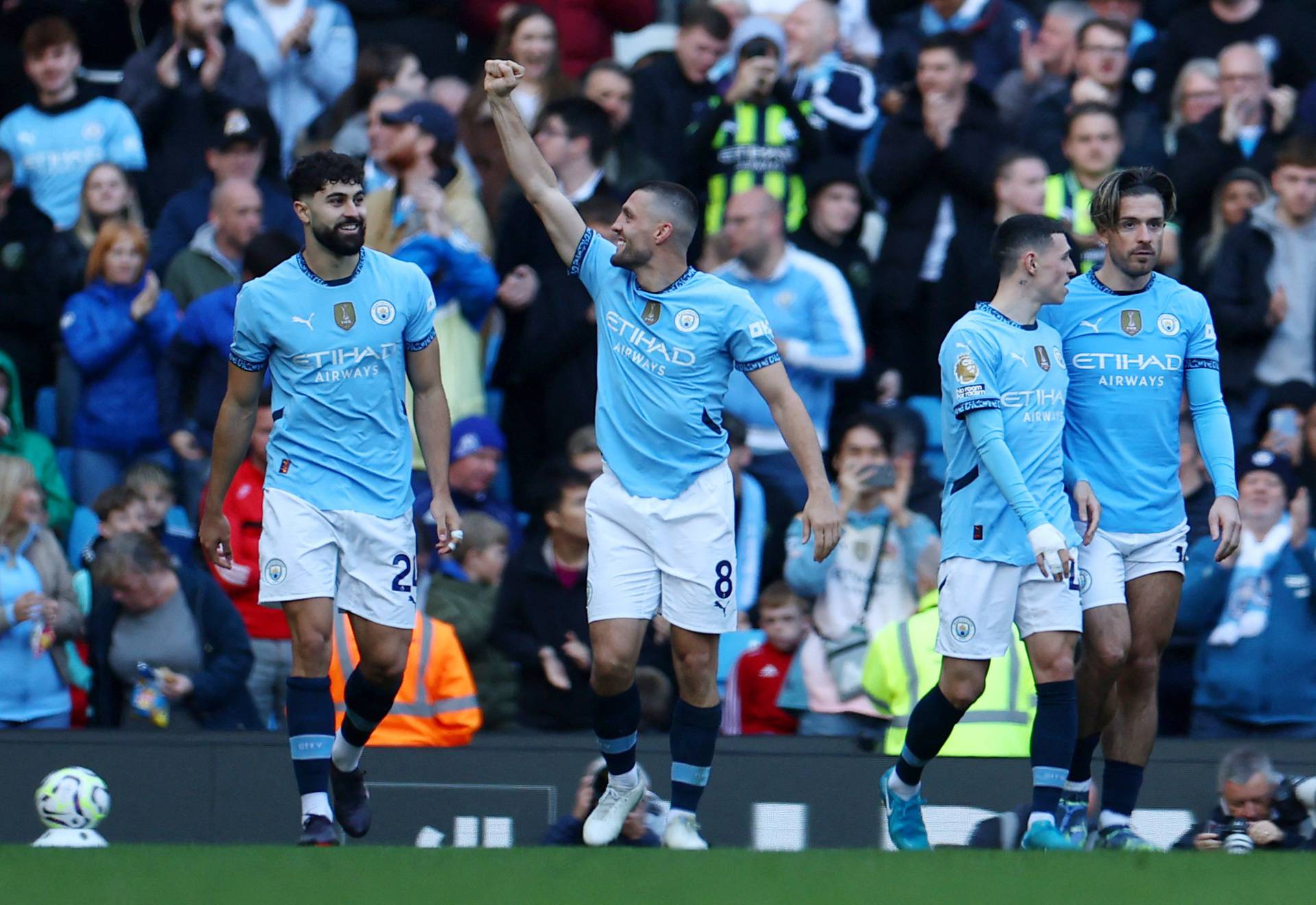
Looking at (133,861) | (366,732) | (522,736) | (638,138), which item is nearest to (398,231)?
(638,138)

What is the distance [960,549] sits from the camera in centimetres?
766

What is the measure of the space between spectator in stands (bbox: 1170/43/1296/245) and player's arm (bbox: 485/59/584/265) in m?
4.73

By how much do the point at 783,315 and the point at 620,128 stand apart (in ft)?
5.34

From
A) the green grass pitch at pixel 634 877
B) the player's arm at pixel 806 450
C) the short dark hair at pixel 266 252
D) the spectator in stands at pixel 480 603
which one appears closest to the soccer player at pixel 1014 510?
the player's arm at pixel 806 450

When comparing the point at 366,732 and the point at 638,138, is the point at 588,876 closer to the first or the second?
the point at 366,732

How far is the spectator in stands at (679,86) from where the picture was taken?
1213 centimetres

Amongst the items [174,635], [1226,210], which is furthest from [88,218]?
[1226,210]

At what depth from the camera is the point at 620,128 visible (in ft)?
39.0

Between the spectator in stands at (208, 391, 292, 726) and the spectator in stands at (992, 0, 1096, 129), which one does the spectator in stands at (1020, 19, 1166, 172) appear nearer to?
the spectator in stands at (992, 0, 1096, 129)

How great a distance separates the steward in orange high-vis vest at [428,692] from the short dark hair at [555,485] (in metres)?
0.69

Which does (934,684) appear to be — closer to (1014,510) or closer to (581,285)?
(1014,510)

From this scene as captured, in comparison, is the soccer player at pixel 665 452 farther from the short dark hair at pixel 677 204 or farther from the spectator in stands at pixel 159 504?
the spectator in stands at pixel 159 504

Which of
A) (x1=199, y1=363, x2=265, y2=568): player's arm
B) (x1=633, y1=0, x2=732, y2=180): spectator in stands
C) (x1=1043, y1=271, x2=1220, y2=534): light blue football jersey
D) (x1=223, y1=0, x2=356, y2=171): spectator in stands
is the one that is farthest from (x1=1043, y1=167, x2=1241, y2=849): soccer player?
(x1=223, y1=0, x2=356, y2=171): spectator in stands

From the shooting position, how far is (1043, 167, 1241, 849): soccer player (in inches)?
306
